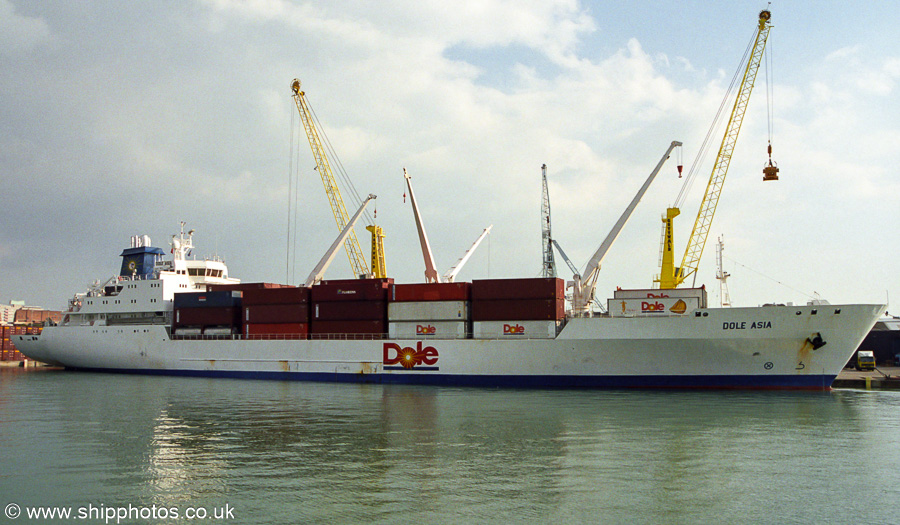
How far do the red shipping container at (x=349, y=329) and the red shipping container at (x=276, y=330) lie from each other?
70 cm

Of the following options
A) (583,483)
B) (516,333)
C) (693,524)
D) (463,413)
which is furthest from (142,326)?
(693,524)

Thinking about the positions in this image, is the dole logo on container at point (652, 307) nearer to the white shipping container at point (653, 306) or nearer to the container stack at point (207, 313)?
the white shipping container at point (653, 306)

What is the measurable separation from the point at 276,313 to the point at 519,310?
16.3 m

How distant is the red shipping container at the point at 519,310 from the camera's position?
115ft

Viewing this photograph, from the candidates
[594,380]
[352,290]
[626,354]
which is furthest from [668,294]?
[352,290]

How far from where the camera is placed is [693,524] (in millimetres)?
11523

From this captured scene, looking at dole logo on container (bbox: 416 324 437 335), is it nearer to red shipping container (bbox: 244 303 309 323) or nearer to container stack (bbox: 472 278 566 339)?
container stack (bbox: 472 278 566 339)

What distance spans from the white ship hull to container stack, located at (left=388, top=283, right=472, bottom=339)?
0.67 m

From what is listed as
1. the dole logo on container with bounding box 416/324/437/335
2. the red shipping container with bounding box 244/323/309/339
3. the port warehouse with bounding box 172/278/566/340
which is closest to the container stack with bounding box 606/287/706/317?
the port warehouse with bounding box 172/278/566/340

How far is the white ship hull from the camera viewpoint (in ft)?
104

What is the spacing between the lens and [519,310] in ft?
117

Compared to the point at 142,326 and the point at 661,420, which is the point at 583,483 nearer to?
the point at 661,420

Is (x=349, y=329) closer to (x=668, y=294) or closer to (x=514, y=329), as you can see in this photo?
(x=514, y=329)

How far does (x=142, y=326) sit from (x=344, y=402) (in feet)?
81.6
